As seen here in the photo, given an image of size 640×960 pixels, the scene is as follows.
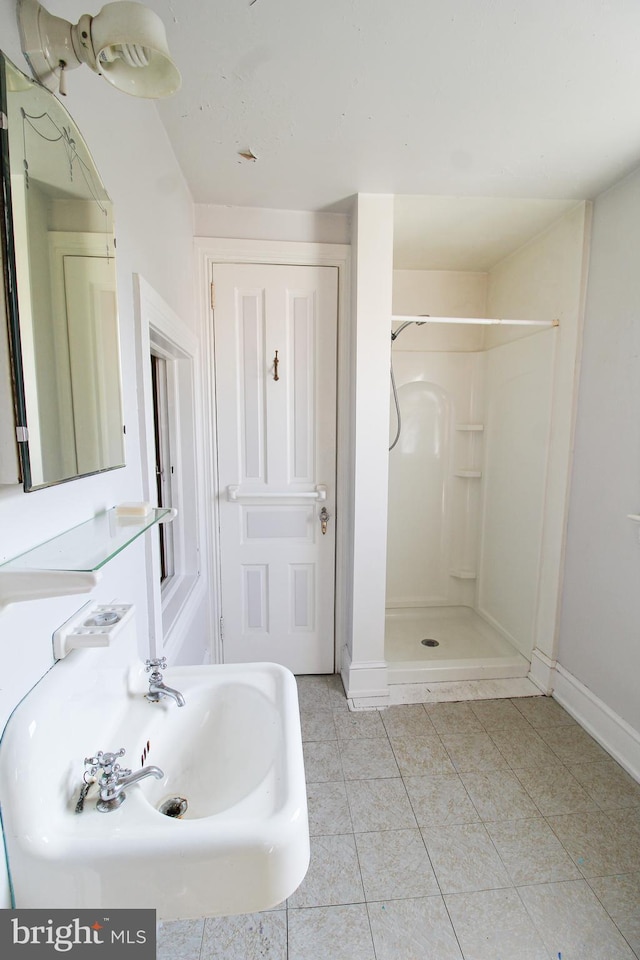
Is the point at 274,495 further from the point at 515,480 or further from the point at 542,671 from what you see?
the point at 542,671

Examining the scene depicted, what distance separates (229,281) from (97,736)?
194 cm

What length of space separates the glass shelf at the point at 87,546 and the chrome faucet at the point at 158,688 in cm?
35

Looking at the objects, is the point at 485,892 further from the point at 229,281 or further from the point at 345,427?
the point at 229,281

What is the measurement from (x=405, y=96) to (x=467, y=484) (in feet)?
7.19

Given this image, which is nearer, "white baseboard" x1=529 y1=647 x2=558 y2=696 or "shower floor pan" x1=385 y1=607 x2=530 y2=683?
"white baseboard" x1=529 y1=647 x2=558 y2=696

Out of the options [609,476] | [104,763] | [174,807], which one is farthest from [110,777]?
[609,476]

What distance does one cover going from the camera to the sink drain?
83 centimetres

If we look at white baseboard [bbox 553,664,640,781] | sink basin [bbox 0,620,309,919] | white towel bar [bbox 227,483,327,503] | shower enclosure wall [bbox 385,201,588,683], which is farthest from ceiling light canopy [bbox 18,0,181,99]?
white baseboard [bbox 553,664,640,781]

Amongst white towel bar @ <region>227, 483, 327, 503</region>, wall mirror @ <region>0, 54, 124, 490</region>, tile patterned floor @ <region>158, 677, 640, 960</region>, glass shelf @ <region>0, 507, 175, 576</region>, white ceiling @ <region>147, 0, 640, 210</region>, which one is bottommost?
tile patterned floor @ <region>158, 677, 640, 960</region>

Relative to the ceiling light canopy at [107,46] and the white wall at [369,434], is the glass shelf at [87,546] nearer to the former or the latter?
the ceiling light canopy at [107,46]

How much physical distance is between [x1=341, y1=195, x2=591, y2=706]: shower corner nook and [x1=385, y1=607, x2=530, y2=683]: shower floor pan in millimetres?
10

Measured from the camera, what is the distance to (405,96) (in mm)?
1282

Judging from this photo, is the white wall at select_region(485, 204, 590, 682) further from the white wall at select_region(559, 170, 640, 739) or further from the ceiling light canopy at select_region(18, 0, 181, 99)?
the ceiling light canopy at select_region(18, 0, 181, 99)

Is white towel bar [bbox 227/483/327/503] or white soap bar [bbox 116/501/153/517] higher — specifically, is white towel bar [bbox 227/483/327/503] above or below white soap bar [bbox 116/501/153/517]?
below
